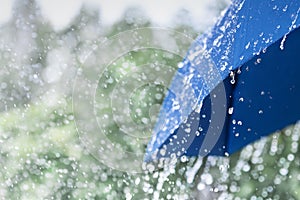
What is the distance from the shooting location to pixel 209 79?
169 cm

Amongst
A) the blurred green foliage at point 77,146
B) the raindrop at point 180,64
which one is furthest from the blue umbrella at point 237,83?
the blurred green foliage at point 77,146

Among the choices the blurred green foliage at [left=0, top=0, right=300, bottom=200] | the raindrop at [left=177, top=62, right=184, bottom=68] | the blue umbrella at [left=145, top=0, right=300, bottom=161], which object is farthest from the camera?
the blurred green foliage at [left=0, top=0, right=300, bottom=200]

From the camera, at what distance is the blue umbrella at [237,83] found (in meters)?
1.56

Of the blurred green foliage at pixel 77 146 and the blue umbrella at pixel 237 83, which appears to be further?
the blurred green foliage at pixel 77 146

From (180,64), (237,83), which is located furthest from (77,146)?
(237,83)

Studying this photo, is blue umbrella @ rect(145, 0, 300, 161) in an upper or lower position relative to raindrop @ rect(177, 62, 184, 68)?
lower

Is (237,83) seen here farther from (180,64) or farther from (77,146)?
(77,146)

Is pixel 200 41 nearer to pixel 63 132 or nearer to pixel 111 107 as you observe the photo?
pixel 111 107

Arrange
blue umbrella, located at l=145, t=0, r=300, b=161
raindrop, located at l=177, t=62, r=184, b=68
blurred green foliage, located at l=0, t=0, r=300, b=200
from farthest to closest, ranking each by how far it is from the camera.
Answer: blurred green foliage, located at l=0, t=0, r=300, b=200, raindrop, located at l=177, t=62, r=184, b=68, blue umbrella, located at l=145, t=0, r=300, b=161

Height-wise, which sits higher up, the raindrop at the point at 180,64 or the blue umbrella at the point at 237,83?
the raindrop at the point at 180,64

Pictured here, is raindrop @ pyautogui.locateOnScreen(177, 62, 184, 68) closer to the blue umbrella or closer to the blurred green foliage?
the blue umbrella

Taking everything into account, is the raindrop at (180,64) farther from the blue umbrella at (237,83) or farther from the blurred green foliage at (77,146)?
the blurred green foliage at (77,146)

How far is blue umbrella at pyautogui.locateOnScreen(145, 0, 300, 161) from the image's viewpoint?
61.5 inches

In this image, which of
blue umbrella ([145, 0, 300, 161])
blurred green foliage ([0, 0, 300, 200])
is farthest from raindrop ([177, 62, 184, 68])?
blurred green foliage ([0, 0, 300, 200])
